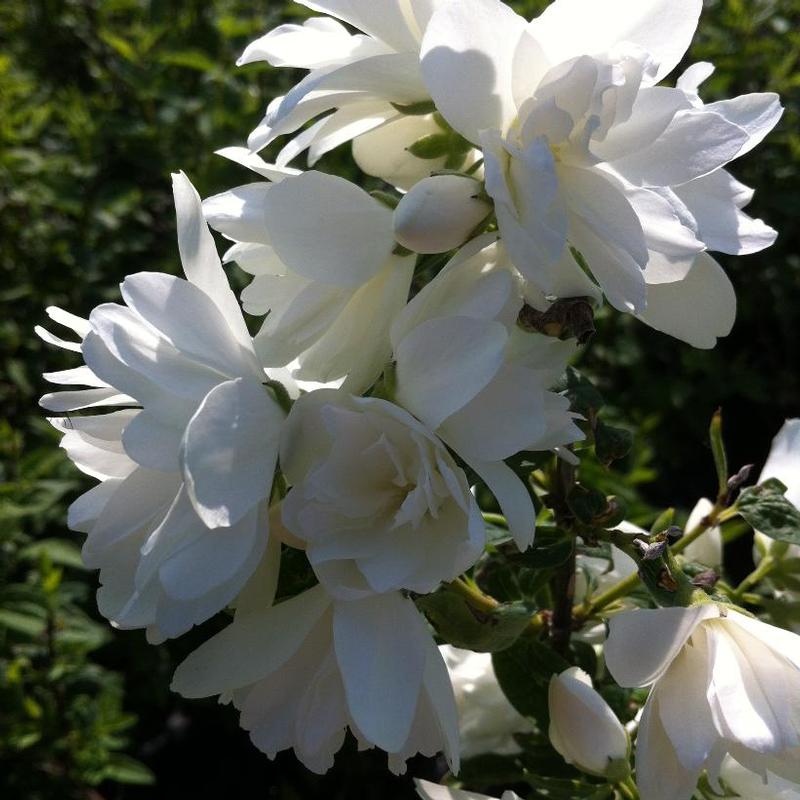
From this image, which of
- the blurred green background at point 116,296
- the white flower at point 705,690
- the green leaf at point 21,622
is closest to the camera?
the white flower at point 705,690

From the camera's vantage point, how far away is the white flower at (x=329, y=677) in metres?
0.56

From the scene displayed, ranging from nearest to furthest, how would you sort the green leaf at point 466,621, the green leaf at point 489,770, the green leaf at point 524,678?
the green leaf at point 466,621 < the green leaf at point 524,678 < the green leaf at point 489,770

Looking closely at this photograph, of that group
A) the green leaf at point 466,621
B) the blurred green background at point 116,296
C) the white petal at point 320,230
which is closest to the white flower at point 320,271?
the white petal at point 320,230

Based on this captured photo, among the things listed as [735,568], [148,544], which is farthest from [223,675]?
[735,568]

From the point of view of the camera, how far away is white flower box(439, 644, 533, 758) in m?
0.95

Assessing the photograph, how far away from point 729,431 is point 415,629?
2.22 m

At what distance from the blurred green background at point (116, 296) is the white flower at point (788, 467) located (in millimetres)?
564

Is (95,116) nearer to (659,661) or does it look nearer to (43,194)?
(43,194)

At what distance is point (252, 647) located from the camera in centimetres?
62

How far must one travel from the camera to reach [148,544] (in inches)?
21.0

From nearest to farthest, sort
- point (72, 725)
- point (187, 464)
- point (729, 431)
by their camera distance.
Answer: point (187, 464)
point (72, 725)
point (729, 431)

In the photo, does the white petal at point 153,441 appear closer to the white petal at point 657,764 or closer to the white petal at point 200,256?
the white petal at point 200,256

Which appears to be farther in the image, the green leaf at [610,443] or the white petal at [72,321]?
the green leaf at [610,443]

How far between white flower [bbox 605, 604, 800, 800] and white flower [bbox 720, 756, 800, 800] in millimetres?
101
